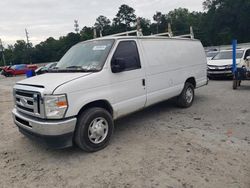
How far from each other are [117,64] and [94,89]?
0.68 meters

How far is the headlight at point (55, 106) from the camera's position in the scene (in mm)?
3566

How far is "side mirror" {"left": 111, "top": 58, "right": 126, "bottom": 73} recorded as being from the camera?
14.1 ft

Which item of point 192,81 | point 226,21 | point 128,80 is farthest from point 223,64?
point 226,21

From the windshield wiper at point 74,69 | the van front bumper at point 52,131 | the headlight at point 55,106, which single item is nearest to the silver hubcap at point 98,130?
the van front bumper at point 52,131

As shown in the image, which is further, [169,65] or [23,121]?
[169,65]

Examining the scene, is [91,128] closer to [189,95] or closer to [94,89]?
[94,89]

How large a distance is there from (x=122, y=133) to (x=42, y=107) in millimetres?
2009

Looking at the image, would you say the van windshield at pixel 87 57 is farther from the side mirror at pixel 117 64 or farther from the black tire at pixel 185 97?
the black tire at pixel 185 97

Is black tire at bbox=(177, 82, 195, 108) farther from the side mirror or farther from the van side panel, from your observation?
the side mirror

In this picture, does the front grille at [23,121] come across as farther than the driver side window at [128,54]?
No

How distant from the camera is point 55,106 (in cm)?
359

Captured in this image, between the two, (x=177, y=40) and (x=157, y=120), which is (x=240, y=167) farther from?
(x=177, y=40)

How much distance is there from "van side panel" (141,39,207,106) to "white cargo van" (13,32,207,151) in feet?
Result: 0.07

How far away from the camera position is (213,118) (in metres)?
5.64
